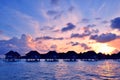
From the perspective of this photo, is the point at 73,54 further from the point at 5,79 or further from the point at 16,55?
the point at 5,79

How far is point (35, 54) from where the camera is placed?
151 m

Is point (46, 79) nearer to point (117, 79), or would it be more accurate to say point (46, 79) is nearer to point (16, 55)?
point (117, 79)

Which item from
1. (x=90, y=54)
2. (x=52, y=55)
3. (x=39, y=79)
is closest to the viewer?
(x=39, y=79)

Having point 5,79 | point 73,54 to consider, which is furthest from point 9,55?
point 5,79

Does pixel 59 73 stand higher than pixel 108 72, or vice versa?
A: pixel 59 73

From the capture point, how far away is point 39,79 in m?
42.2

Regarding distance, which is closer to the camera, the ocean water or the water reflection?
the ocean water

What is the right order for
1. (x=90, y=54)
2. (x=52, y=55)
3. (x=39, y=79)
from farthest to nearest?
1. (x=90, y=54)
2. (x=52, y=55)
3. (x=39, y=79)

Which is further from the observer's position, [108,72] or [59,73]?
[108,72]

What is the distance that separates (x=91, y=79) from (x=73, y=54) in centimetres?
12554

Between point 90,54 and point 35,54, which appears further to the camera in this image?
point 90,54

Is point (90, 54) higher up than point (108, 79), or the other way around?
point (90, 54)

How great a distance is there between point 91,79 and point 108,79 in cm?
333

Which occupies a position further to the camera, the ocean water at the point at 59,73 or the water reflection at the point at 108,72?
the water reflection at the point at 108,72
